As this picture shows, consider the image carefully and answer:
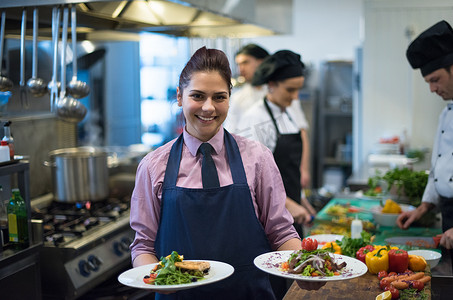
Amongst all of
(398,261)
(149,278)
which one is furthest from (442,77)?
(149,278)

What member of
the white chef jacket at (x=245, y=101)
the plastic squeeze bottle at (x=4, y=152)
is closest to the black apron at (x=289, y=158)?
the plastic squeeze bottle at (x=4, y=152)

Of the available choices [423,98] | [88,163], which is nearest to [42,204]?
[88,163]

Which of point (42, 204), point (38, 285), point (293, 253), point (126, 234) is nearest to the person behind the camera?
point (293, 253)

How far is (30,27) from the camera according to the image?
11.3 ft

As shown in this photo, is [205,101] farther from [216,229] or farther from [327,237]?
[327,237]

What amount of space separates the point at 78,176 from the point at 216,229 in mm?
1822

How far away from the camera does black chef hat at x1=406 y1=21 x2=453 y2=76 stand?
2.76 m

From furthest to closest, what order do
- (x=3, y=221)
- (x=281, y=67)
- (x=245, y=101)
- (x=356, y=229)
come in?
(x=245, y=101) → (x=281, y=67) → (x=356, y=229) → (x=3, y=221)

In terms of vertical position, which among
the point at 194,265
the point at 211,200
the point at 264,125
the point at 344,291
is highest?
the point at 264,125

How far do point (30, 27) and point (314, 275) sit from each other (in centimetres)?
254

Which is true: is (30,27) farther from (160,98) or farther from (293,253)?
(160,98)

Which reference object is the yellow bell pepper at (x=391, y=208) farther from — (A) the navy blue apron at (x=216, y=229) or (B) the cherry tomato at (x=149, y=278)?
(B) the cherry tomato at (x=149, y=278)

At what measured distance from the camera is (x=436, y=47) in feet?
9.09

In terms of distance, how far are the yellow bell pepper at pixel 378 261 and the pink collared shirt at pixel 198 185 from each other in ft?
1.37
